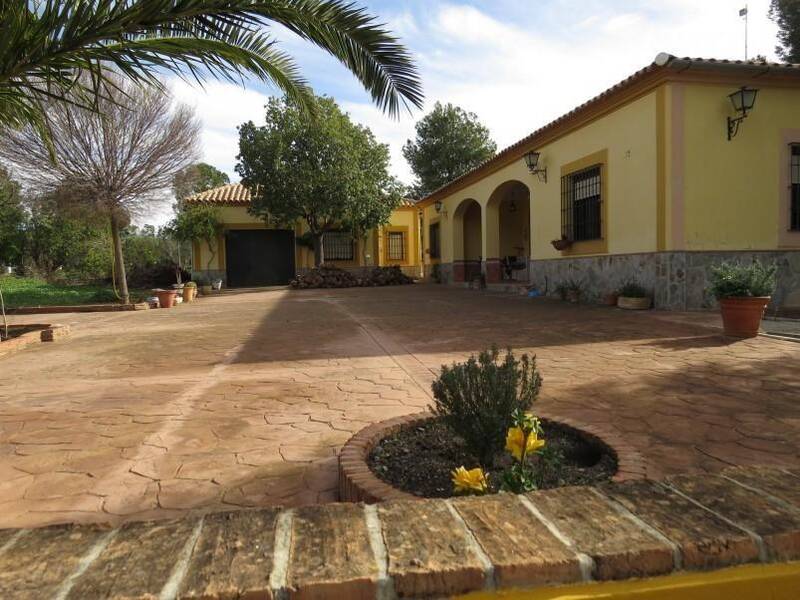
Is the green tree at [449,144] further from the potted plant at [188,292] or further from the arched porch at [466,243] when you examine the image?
the potted plant at [188,292]

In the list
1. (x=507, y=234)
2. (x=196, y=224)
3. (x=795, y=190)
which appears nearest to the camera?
(x=795, y=190)

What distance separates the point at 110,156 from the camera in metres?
12.7

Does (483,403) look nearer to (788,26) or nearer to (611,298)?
(611,298)

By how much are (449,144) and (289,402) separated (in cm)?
3081

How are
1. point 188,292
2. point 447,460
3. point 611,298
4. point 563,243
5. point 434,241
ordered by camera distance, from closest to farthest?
point 447,460
point 611,298
point 563,243
point 188,292
point 434,241

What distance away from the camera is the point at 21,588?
35.7 inches

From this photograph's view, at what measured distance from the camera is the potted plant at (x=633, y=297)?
Answer: 9.05 metres

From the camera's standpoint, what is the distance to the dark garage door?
22.9m

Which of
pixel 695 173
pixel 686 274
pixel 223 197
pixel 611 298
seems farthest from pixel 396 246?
pixel 686 274

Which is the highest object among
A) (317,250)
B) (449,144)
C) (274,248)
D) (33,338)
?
(449,144)

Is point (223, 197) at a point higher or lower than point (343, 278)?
higher

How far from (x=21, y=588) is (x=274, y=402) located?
2.99 meters

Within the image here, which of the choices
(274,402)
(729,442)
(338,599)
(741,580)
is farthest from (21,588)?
(729,442)

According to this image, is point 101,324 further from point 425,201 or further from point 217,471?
point 425,201
